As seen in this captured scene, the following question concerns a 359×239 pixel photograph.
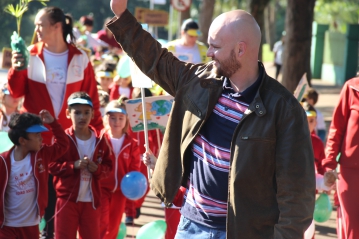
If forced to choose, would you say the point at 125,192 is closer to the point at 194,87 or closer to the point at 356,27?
the point at 194,87

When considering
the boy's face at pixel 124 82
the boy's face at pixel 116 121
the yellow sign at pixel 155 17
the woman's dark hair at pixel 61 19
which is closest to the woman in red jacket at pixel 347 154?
the boy's face at pixel 116 121

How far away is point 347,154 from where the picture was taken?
18.7ft

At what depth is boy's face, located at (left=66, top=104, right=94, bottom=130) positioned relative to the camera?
20.2 feet

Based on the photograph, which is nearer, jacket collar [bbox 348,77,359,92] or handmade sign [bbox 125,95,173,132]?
jacket collar [bbox 348,77,359,92]

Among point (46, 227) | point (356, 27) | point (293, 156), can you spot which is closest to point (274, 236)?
point (293, 156)

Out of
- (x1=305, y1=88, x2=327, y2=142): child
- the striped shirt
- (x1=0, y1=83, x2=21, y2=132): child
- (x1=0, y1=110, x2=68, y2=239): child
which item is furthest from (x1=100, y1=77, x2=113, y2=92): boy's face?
the striped shirt

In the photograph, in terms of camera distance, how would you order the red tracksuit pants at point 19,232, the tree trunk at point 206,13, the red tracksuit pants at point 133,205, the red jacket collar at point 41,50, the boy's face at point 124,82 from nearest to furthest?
the red tracksuit pants at point 19,232
the red jacket collar at point 41,50
the red tracksuit pants at point 133,205
the boy's face at point 124,82
the tree trunk at point 206,13

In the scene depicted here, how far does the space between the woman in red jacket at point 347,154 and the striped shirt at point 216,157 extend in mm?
2182

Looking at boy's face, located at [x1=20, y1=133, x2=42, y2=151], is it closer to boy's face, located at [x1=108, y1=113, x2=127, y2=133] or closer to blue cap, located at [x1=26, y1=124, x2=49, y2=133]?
blue cap, located at [x1=26, y1=124, x2=49, y2=133]

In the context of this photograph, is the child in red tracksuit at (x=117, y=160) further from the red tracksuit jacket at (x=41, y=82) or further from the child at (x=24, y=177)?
the child at (x=24, y=177)

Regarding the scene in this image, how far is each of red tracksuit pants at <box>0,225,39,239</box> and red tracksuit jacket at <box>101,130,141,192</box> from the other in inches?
45.5

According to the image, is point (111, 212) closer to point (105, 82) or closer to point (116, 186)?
point (116, 186)

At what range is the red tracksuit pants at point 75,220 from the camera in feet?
19.6

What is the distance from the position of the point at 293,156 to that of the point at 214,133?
45 cm
